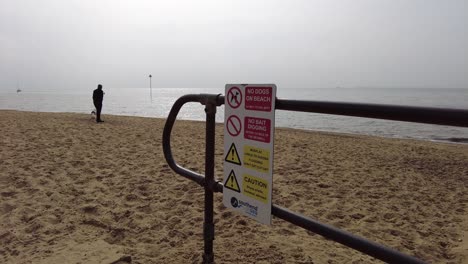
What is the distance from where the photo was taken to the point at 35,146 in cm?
670

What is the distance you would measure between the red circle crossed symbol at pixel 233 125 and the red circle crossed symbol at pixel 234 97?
6 cm

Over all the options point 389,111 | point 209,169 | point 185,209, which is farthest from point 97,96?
point 389,111

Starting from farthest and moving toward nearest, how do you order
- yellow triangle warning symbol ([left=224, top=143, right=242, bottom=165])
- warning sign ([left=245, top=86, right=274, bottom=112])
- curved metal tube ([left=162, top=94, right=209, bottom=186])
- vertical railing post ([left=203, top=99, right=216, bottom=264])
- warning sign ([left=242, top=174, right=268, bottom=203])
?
curved metal tube ([left=162, top=94, right=209, bottom=186]) < vertical railing post ([left=203, top=99, right=216, bottom=264]) < yellow triangle warning symbol ([left=224, top=143, right=242, bottom=165]) < warning sign ([left=242, top=174, right=268, bottom=203]) < warning sign ([left=245, top=86, right=274, bottom=112])

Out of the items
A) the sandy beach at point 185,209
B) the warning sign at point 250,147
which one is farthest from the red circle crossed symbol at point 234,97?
the sandy beach at point 185,209

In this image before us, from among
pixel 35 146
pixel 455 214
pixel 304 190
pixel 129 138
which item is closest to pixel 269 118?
pixel 304 190

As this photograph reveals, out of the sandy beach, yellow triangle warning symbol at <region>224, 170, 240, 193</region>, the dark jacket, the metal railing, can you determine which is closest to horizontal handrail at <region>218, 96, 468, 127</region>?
the metal railing

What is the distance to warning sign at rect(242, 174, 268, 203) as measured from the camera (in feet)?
5.17

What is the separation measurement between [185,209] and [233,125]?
2.39m

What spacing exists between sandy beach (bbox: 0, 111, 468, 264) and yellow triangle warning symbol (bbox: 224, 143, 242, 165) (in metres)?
1.29

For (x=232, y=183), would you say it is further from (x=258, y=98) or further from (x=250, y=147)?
(x=258, y=98)

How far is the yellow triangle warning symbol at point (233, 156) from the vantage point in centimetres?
170

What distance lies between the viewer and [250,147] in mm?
1612

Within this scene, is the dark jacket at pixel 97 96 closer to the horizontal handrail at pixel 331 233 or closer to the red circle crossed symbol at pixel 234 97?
the horizontal handrail at pixel 331 233

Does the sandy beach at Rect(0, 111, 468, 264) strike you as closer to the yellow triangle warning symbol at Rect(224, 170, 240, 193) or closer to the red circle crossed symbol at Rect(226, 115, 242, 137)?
the yellow triangle warning symbol at Rect(224, 170, 240, 193)
